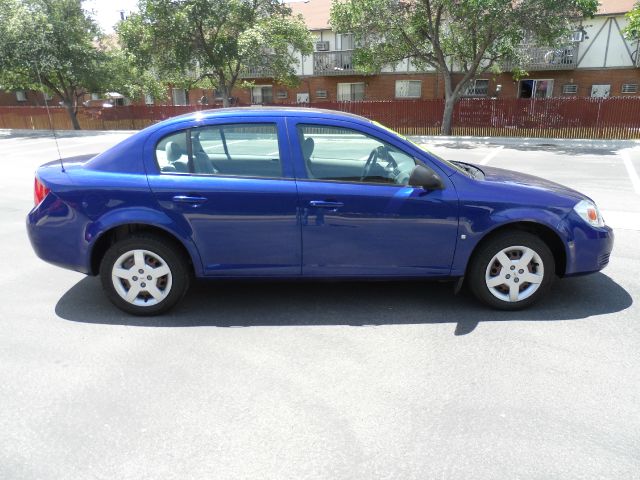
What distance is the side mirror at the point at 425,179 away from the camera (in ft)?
12.2

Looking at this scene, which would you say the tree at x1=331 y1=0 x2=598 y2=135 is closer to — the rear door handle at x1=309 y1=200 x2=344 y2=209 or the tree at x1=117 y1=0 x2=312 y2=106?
the tree at x1=117 y1=0 x2=312 y2=106

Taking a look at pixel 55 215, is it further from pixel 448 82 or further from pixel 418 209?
pixel 448 82

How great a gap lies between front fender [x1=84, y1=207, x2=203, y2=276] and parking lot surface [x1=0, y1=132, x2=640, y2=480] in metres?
0.66

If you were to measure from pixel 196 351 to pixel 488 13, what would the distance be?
691 inches

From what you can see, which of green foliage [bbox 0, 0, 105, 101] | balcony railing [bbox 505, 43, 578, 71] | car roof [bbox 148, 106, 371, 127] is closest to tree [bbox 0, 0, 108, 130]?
green foliage [bbox 0, 0, 105, 101]

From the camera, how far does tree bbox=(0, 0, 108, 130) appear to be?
24.5 m

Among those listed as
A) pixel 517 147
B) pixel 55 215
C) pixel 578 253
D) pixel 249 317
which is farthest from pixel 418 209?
pixel 517 147

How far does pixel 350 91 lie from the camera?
104 ft

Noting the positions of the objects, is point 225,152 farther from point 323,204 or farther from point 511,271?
point 511,271

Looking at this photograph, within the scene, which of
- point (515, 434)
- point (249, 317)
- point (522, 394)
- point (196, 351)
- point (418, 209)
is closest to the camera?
point (515, 434)

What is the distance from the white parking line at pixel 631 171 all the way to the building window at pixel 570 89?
13449 mm

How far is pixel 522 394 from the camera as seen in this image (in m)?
2.95

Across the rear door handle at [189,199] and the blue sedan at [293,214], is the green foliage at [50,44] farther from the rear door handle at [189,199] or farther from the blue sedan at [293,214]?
the rear door handle at [189,199]

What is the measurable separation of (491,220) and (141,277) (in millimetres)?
2725
